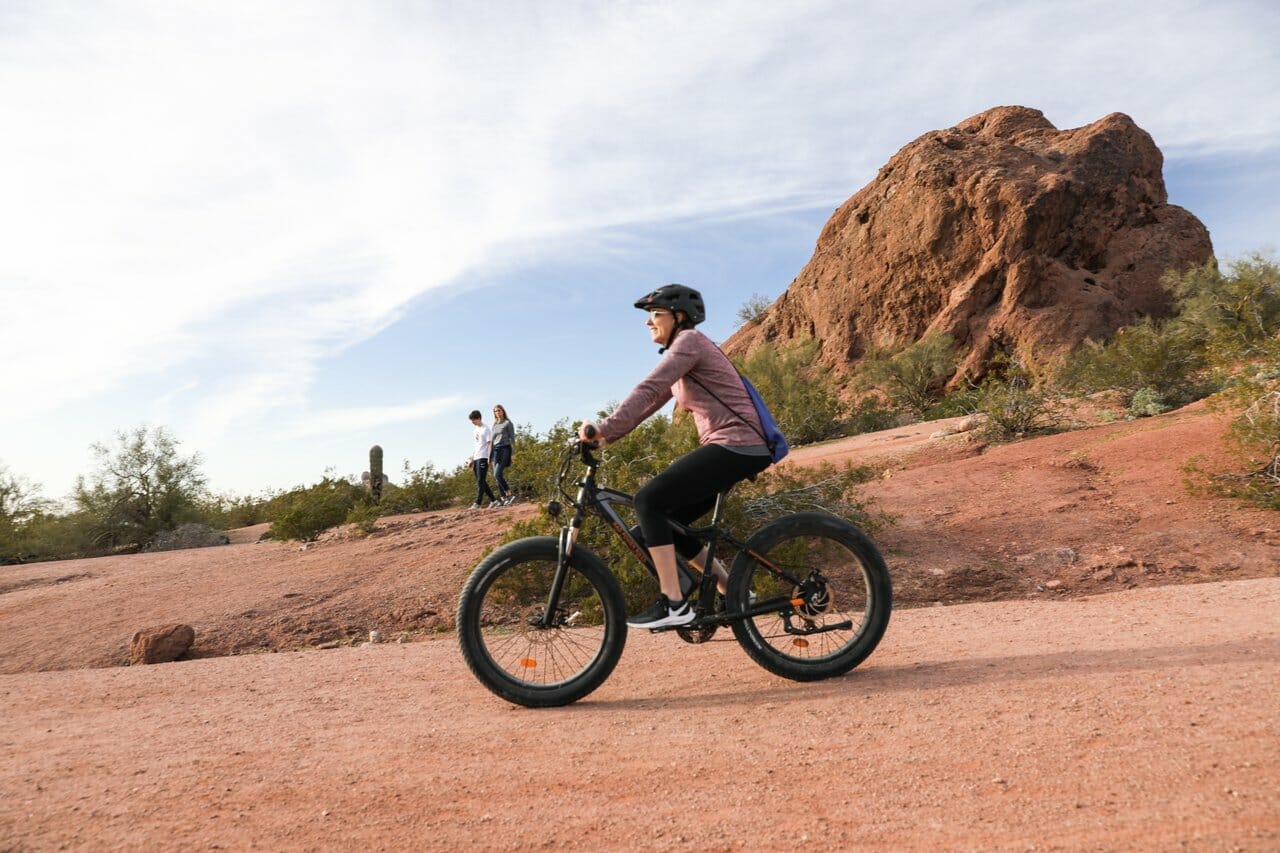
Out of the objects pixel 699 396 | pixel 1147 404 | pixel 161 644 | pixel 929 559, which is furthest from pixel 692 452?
pixel 1147 404

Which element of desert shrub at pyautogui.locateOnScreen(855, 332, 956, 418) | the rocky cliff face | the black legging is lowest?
the black legging

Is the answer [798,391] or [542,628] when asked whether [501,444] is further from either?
[798,391]

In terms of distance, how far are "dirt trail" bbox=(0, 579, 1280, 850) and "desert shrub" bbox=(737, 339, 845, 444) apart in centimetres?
1960

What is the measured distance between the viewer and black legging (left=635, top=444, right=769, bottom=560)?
171 inches

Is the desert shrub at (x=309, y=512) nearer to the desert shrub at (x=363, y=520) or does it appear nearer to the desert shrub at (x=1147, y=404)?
the desert shrub at (x=363, y=520)

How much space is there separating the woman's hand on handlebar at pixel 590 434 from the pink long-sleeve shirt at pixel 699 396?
0.10 feet

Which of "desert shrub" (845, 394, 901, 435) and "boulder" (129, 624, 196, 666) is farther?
"desert shrub" (845, 394, 901, 435)

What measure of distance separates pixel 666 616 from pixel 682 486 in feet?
2.19

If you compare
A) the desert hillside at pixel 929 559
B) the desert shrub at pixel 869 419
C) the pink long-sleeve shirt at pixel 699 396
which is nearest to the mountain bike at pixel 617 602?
the pink long-sleeve shirt at pixel 699 396

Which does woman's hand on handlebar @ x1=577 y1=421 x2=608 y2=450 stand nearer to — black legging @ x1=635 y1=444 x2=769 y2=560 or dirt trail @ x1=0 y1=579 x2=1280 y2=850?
black legging @ x1=635 y1=444 x2=769 y2=560

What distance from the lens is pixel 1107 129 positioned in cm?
3447

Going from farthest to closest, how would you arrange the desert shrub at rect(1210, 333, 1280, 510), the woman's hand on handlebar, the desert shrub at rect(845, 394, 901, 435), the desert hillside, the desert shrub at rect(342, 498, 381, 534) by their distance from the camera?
the desert shrub at rect(845, 394, 901, 435) → the desert shrub at rect(342, 498, 381, 534) → the desert shrub at rect(1210, 333, 1280, 510) → the desert hillside → the woman's hand on handlebar


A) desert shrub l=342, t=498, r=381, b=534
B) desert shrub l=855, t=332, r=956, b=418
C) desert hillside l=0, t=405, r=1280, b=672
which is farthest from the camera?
desert shrub l=855, t=332, r=956, b=418

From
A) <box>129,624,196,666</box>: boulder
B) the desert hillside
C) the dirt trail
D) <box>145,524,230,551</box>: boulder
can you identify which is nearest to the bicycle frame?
the dirt trail
